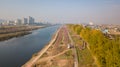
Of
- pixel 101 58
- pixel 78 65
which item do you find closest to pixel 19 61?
pixel 78 65

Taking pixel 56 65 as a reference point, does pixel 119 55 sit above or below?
above

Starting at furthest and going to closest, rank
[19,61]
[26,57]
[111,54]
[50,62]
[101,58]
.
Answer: [26,57], [19,61], [50,62], [101,58], [111,54]

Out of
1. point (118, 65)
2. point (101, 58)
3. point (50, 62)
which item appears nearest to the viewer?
point (118, 65)

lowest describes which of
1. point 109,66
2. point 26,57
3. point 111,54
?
point 26,57

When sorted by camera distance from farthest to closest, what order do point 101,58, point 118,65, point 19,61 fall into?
point 19,61 < point 101,58 < point 118,65

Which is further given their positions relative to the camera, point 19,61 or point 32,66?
point 19,61

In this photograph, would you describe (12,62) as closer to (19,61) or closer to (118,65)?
(19,61)

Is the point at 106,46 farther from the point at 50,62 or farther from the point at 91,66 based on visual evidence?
the point at 50,62

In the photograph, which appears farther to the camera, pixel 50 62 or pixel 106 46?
pixel 50 62

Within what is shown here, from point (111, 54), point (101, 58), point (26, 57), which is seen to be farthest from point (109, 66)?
point (26, 57)
